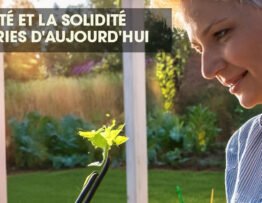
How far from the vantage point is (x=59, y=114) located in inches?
113

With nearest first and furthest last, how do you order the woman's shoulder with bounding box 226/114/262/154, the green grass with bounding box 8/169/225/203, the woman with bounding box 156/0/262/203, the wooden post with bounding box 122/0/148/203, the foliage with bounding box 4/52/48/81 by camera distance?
1. the woman with bounding box 156/0/262/203
2. the woman's shoulder with bounding box 226/114/262/154
3. the wooden post with bounding box 122/0/148/203
4. the foliage with bounding box 4/52/48/81
5. the green grass with bounding box 8/169/225/203

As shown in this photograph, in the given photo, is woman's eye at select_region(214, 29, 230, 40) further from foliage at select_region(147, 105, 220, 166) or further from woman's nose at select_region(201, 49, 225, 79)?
Result: foliage at select_region(147, 105, 220, 166)

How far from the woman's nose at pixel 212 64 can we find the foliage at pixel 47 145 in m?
2.25

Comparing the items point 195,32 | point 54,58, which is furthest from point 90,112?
point 195,32

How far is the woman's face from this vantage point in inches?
28.4

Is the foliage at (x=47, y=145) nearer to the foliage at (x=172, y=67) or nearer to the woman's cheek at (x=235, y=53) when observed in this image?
the foliage at (x=172, y=67)

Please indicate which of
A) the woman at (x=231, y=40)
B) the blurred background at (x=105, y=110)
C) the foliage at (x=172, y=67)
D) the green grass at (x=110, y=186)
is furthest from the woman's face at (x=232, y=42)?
the green grass at (x=110, y=186)

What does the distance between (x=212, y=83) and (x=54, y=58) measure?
3.22ft

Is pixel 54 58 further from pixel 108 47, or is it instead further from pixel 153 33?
pixel 153 33

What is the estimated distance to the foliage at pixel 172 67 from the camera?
285 centimetres

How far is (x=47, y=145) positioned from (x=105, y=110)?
58 cm

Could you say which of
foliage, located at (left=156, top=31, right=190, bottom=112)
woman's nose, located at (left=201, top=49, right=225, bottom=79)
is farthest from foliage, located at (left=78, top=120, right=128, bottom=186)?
foliage, located at (left=156, top=31, right=190, bottom=112)

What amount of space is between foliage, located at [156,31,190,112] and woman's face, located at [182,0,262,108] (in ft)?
6.78

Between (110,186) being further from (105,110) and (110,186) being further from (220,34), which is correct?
(220,34)
